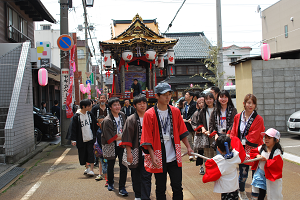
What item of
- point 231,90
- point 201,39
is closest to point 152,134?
point 231,90

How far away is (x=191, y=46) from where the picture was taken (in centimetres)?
3419

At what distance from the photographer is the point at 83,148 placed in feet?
21.9

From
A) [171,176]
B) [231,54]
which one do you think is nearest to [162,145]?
[171,176]

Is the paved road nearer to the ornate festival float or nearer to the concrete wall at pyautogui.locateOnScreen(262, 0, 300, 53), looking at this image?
the ornate festival float

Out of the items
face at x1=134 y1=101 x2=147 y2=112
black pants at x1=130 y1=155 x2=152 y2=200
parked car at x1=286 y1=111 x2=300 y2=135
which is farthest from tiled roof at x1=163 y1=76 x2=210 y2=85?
black pants at x1=130 y1=155 x2=152 y2=200

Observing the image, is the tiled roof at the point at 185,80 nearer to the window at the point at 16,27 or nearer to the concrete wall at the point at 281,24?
the concrete wall at the point at 281,24

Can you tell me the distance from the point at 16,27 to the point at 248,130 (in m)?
16.8

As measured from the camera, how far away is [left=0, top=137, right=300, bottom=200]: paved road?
5.20 m

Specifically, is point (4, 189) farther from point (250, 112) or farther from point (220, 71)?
point (220, 71)

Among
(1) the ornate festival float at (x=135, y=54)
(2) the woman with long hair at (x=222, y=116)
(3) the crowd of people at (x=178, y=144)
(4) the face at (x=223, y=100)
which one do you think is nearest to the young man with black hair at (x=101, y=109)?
(3) the crowd of people at (x=178, y=144)

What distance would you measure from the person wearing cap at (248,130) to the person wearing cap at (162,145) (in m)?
1.40

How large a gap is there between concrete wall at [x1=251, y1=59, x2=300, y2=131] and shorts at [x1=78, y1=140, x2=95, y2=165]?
7.31 metres

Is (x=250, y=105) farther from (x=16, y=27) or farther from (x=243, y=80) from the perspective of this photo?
(x=16, y=27)

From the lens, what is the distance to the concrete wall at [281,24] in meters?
25.3
